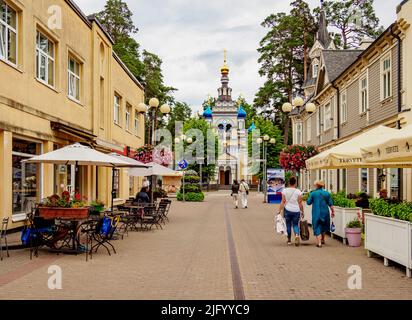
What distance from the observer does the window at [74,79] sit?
A: 2041cm

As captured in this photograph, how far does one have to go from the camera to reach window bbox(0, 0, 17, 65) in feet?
46.0

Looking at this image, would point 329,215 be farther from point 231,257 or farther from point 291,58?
point 291,58

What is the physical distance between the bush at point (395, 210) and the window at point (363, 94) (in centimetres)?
1247

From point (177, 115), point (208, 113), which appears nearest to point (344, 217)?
point (177, 115)

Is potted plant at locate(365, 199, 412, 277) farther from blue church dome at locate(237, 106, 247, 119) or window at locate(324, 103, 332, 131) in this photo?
blue church dome at locate(237, 106, 247, 119)

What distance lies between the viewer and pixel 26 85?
1538 cm

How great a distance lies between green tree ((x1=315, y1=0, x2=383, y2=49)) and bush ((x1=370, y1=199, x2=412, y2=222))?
129 ft

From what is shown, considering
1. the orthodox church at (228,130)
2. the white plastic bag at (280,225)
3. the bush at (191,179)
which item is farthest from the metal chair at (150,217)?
the orthodox church at (228,130)

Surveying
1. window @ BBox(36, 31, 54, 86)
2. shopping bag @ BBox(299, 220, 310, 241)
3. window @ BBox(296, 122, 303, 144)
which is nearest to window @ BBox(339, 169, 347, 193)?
shopping bag @ BBox(299, 220, 310, 241)

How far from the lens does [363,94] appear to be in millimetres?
23125

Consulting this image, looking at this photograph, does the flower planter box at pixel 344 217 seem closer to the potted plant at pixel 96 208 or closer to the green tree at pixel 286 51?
the potted plant at pixel 96 208

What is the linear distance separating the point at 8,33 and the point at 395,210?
A: 11.5 meters

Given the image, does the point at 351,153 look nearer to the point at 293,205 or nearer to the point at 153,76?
the point at 293,205
